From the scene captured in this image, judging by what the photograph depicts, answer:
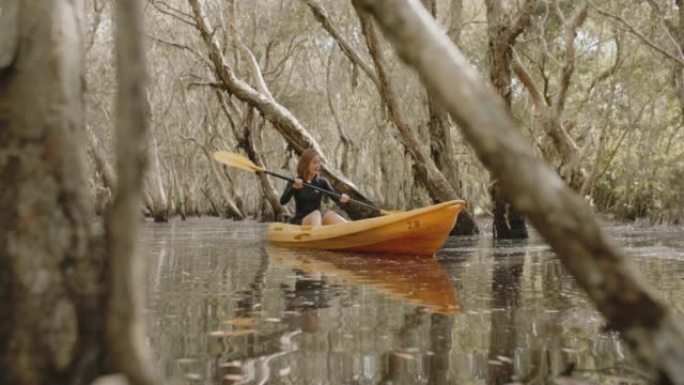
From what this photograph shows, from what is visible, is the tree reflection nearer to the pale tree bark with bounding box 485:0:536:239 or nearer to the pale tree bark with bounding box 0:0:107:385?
the pale tree bark with bounding box 0:0:107:385

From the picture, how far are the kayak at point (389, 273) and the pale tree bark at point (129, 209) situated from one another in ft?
11.1

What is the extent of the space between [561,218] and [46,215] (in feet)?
5.16

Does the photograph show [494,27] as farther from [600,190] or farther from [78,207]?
[600,190]

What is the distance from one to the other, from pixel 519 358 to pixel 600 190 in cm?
2613

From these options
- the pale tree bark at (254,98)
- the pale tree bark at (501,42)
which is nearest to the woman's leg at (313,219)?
the pale tree bark at (501,42)

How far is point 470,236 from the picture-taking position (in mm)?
15898

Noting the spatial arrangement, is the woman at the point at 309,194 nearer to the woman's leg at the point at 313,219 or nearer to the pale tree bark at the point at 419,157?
the woman's leg at the point at 313,219

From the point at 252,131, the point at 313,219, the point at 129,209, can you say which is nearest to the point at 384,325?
the point at 129,209

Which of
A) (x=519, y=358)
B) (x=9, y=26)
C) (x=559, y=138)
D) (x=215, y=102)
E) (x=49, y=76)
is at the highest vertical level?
(x=215, y=102)

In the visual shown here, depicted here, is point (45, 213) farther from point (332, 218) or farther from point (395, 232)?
point (332, 218)

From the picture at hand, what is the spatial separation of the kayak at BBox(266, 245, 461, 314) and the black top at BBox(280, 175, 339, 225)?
783mm

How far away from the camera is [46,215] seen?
263 cm

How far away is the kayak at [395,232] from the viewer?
970 cm

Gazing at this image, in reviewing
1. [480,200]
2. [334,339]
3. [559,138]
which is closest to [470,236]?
[559,138]
